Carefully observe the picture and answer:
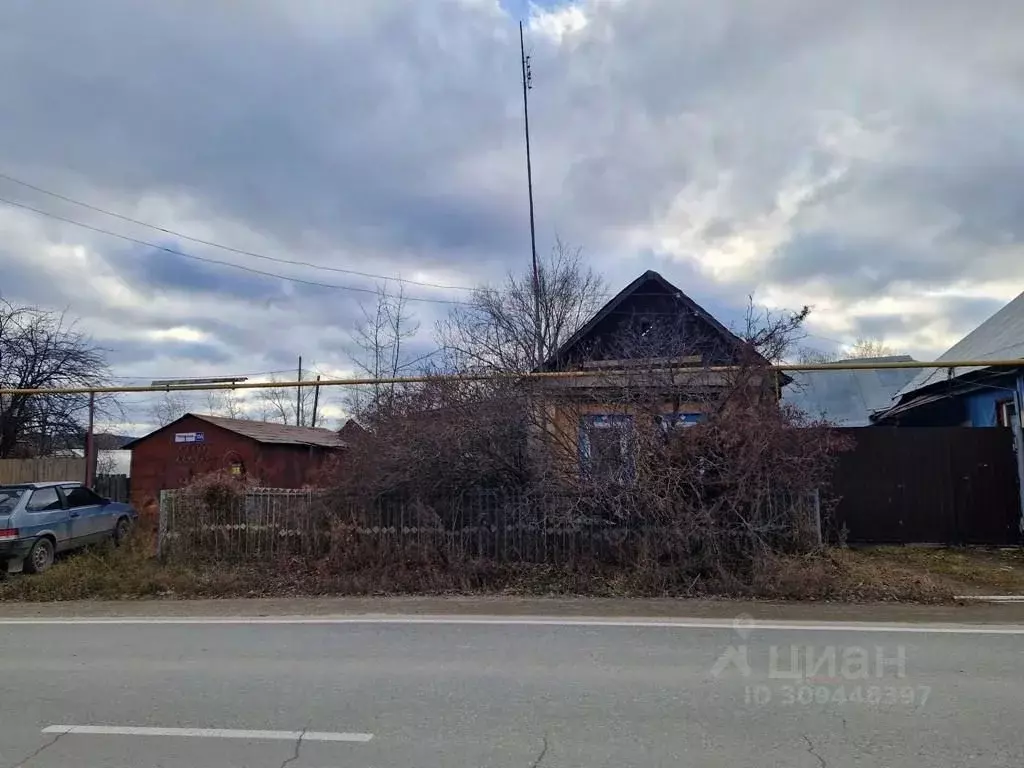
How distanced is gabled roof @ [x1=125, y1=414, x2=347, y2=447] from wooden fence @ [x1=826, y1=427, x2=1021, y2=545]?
10636 mm

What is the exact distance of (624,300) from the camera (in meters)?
18.2

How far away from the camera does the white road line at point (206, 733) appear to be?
15.4ft

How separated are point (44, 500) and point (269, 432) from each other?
7797 mm

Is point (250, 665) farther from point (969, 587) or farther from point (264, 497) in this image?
point (969, 587)

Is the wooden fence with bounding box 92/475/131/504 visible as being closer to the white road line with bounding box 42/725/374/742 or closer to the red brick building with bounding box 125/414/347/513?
the red brick building with bounding box 125/414/347/513

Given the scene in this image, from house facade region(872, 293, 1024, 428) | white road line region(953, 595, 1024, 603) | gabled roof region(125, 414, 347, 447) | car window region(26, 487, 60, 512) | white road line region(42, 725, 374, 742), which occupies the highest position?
house facade region(872, 293, 1024, 428)

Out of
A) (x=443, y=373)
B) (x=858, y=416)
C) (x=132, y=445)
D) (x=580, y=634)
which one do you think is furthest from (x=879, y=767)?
(x=858, y=416)

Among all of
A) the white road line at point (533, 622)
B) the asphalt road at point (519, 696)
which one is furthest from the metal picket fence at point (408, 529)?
the asphalt road at point (519, 696)

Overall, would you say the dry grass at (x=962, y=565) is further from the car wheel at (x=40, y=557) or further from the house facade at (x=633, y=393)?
the car wheel at (x=40, y=557)

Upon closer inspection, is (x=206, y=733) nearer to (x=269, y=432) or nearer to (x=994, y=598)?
(x=994, y=598)

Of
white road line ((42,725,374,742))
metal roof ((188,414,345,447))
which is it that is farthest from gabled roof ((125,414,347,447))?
white road line ((42,725,374,742))

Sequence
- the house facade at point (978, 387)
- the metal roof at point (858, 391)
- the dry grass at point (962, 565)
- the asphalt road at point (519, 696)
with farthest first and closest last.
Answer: the metal roof at point (858, 391) → the house facade at point (978, 387) → the dry grass at point (962, 565) → the asphalt road at point (519, 696)

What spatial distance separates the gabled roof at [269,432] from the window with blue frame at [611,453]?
760cm
